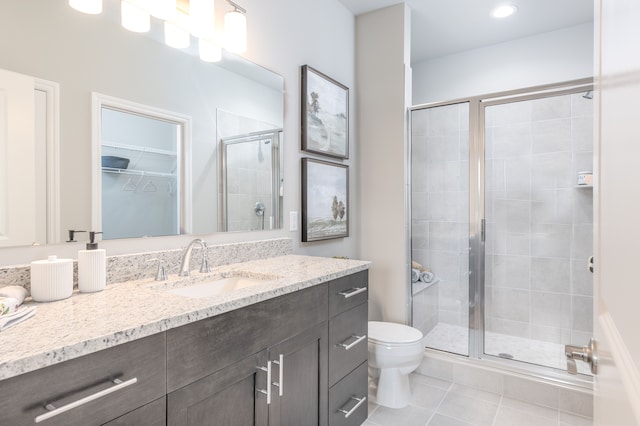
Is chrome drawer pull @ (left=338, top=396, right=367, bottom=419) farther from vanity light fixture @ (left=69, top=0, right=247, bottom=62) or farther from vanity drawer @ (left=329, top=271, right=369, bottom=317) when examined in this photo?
vanity light fixture @ (left=69, top=0, right=247, bottom=62)

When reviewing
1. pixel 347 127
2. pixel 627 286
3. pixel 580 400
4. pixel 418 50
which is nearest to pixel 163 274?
pixel 627 286

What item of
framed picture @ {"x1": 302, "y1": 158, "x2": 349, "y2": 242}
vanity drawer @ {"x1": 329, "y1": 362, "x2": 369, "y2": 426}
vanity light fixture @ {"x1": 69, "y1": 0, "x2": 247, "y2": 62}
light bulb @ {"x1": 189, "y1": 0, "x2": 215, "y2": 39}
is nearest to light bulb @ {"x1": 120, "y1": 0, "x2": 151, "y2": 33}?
vanity light fixture @ {"x1": 69, "y1": 0, "x2": 247, "y2": 62}

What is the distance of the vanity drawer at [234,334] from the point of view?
922mm

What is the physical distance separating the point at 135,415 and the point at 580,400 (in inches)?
92.9

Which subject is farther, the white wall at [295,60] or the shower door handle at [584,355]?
the white wall at [295,60]

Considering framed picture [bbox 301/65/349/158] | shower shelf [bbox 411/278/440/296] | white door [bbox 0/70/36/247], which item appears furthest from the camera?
shower shelf [bbox 411/278/440/296]

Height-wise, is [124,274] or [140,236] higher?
[140,236]

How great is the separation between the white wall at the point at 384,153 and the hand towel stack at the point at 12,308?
214 centimetres

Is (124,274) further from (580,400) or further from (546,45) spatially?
(546,45)

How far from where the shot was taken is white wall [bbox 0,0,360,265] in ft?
6.16

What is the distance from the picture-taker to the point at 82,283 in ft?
3.72

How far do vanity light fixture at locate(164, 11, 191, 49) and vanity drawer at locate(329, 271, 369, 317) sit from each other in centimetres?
121

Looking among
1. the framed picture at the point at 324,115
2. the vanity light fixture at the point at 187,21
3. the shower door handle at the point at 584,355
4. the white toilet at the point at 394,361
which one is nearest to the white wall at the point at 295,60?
the framed picture at the point at 324,115

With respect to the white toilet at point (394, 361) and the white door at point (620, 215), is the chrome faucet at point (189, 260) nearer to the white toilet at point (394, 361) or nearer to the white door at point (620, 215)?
the white toilet at point (394, 361)
